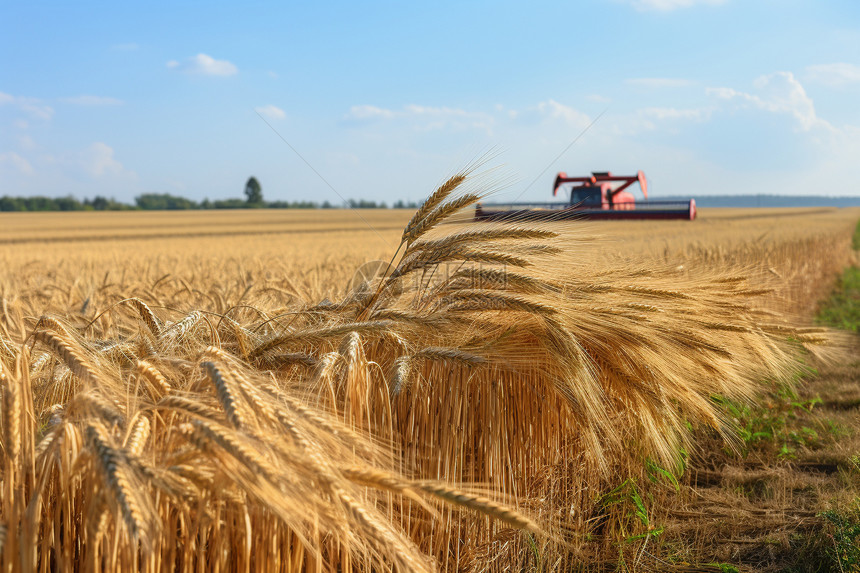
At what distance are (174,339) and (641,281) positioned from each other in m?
1.50

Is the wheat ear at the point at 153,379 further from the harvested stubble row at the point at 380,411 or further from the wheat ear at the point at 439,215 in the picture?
Answer: the wheat ear at the point at 439,215

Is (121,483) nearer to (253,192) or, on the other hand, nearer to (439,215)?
(439,215)

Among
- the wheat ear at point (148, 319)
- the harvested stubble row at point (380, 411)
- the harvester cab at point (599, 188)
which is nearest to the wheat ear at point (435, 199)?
the harvested stubble row at point (380, 411)

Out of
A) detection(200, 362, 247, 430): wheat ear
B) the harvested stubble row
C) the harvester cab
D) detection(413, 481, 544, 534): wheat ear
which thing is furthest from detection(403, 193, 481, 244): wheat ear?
the harvester cab

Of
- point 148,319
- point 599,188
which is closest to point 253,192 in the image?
point 599,188

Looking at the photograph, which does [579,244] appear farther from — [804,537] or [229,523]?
[804,537]

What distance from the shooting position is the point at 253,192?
2768 inches

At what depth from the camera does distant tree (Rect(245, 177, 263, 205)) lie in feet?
228

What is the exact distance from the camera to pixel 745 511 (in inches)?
108

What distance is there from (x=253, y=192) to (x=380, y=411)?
239 feet

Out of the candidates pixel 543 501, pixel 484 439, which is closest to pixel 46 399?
pixel 484 439

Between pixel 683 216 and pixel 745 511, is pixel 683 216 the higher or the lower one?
the higher one

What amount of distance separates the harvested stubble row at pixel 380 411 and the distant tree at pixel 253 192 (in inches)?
2761

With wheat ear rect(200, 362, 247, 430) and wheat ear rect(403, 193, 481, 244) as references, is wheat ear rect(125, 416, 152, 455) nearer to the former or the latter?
wheat ear rect(200, 362, 247, 430)
